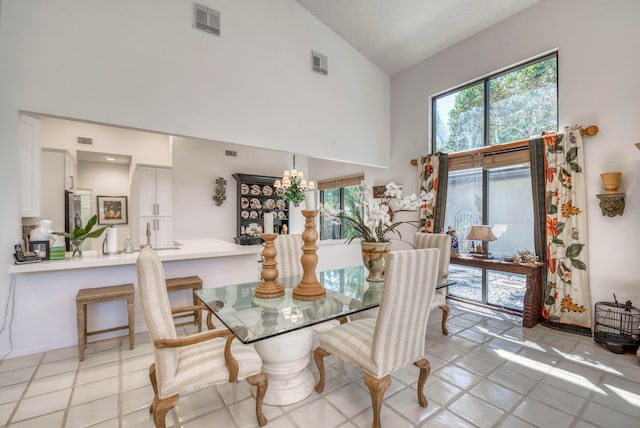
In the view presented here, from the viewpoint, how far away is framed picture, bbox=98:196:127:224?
20.4ft

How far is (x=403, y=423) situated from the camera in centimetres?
173

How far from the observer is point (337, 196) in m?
7.49

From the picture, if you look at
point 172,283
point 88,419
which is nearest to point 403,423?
point 88,419

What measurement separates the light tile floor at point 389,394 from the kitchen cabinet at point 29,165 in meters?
1.39

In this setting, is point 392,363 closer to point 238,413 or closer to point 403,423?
point 403,423

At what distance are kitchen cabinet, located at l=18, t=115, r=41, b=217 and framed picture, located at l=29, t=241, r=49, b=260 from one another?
0.99 feet

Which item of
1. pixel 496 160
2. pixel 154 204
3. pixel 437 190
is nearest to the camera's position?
pixel 496 160

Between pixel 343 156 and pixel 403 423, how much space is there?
3.83 meters

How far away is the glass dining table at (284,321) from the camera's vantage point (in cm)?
166

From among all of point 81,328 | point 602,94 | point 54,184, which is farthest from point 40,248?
point 602,94

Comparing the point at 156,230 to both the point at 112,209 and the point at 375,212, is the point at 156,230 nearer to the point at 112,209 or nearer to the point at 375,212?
the point at 112,209

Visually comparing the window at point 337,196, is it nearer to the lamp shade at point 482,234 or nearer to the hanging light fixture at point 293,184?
the hanging light fixture at point 293,184

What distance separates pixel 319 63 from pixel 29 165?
3830 mm

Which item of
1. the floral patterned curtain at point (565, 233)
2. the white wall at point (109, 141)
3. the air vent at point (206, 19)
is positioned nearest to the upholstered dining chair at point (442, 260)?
the floral patterned curtain at point (565, 233)
